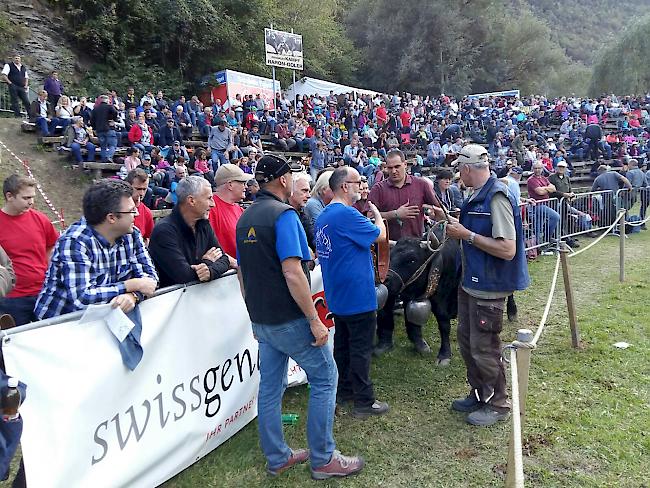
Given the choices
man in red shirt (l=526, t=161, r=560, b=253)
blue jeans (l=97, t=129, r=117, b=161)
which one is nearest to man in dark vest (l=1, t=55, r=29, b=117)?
blue jeans (l=97, t=129, r=117, b=161)

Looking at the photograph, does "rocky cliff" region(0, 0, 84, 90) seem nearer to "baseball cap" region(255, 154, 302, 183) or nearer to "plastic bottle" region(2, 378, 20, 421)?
→ "baseball cap" region(255, 154, 302, 183)

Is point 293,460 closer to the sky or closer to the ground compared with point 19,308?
closer to the ground

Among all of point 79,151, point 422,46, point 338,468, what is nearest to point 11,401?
point 338,468

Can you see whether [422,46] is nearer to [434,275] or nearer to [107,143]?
[107,143]

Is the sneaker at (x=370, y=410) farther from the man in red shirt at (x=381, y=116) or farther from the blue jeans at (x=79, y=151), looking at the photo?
the man in red shirt at (x=381, y=116)

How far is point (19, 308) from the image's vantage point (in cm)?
390

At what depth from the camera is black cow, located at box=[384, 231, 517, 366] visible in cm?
508

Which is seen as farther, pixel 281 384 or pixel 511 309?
pixel 511 309

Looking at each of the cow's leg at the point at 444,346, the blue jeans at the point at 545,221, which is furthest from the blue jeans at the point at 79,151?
the cow's leg at the point at 444,346

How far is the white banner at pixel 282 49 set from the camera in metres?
21.9

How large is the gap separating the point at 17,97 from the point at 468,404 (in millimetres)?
17856

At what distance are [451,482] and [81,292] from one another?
2.57 metres

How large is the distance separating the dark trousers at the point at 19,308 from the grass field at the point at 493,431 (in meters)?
1.58

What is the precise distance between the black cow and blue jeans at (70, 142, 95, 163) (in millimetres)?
11286
